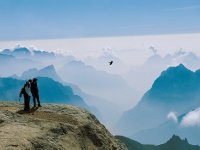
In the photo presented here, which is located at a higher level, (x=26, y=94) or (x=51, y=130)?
(x=26, y=94)

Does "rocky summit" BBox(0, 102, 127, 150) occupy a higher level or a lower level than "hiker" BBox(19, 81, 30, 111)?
lower

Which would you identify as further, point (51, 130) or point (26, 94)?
point (26, 94)

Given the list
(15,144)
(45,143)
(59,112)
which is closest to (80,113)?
(59,112)

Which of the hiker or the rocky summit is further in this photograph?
the hiker

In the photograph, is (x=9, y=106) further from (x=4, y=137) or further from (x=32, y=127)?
(x=4, y=137)

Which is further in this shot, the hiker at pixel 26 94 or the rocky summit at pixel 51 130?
the hiker at pixel 26 94

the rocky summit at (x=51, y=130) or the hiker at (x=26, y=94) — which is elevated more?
the hiker at (x=26, y=94)

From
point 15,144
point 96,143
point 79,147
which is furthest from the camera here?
point 96,143

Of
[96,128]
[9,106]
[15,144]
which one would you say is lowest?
[15,144]
